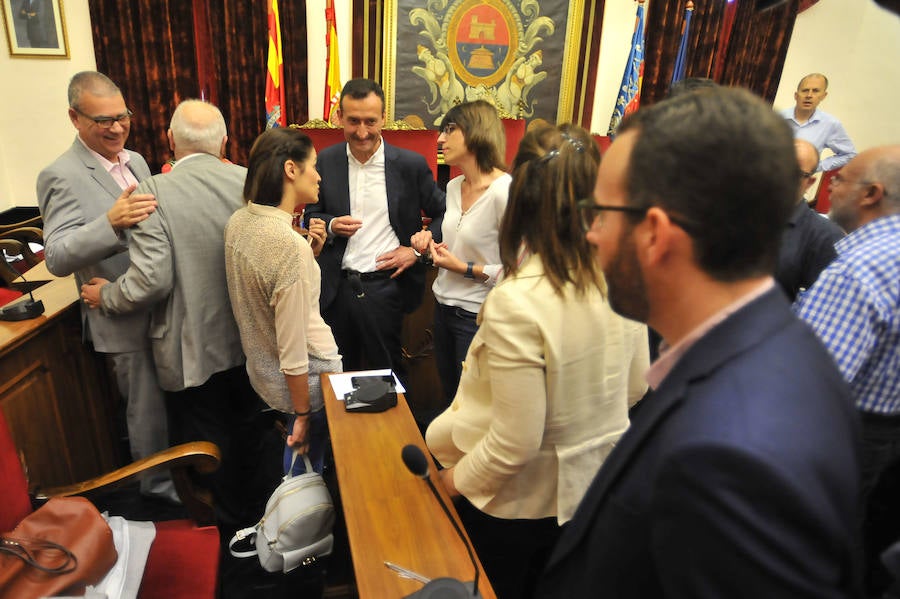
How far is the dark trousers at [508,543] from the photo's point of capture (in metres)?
1.32

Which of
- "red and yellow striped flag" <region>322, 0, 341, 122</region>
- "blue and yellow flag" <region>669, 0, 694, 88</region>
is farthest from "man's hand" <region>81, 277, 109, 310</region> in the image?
"blue and yellow flag" <region>669, 0, 694, 88</region>

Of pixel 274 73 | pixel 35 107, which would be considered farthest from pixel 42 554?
pixel 35 107

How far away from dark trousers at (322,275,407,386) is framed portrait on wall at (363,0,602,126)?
3462 millimetres

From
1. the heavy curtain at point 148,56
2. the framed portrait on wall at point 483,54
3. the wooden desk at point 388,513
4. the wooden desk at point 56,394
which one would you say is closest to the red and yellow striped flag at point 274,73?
the heavy curtain at point 148,56

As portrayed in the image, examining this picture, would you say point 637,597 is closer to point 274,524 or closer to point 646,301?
point 646,301

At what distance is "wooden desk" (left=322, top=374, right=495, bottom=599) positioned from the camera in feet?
3.56

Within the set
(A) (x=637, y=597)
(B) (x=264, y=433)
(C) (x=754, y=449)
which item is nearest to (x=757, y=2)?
(C) (x=754, y=449)

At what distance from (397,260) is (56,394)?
145 centimetres

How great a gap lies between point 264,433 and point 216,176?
1.52 meters

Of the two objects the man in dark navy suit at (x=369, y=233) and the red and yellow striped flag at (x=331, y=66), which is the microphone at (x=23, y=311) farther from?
the red and yellow striped flag at (x=331, y=66)

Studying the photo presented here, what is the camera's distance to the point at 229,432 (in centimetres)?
221

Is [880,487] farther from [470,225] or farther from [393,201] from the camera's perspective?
[393,201]

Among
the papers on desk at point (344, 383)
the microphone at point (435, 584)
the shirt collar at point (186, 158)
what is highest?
the shirt collar at point (186, 158)

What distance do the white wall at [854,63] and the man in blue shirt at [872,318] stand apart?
5321 mm
